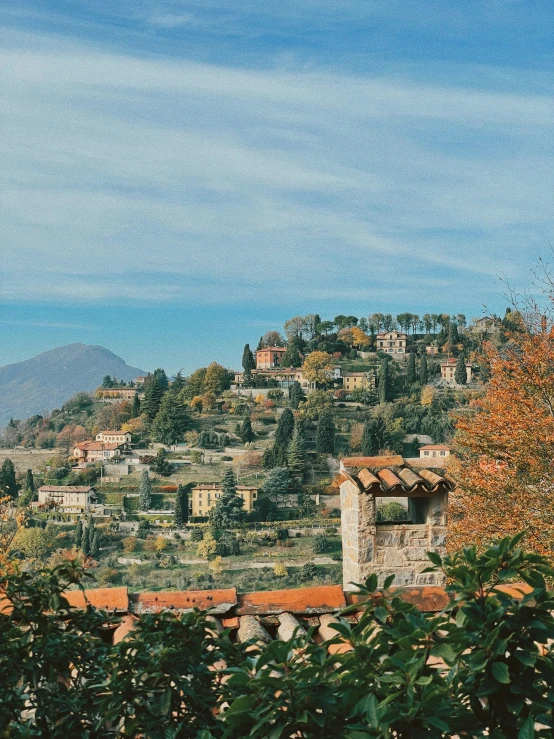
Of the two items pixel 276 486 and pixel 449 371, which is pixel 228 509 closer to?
pixel 276 486

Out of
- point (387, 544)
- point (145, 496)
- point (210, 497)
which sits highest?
point (387, 544)

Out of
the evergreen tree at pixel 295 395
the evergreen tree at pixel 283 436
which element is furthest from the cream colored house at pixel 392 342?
the evergreen tree at pixel 283 436

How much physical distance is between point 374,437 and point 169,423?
2304 centimetres

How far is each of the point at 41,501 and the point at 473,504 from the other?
6157 cm

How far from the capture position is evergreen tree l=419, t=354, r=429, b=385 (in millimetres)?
85000

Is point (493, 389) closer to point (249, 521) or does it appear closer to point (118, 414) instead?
point (249, 521)

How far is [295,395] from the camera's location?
86.7 metres

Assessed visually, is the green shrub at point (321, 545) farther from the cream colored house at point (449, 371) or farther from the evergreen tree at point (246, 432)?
the cream colored house at point (449, 371)

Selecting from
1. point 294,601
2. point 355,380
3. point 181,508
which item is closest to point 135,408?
point 181,508

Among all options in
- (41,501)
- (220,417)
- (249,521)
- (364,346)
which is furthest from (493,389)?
(364,346)

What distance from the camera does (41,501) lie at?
68.1 m

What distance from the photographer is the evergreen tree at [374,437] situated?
6869 cm

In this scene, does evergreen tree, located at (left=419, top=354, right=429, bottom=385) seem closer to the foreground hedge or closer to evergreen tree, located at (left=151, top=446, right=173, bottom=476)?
evergreen tree, located at (left=151, top=446, right=173, bottom=476)

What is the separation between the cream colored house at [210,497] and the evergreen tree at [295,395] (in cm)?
1860
